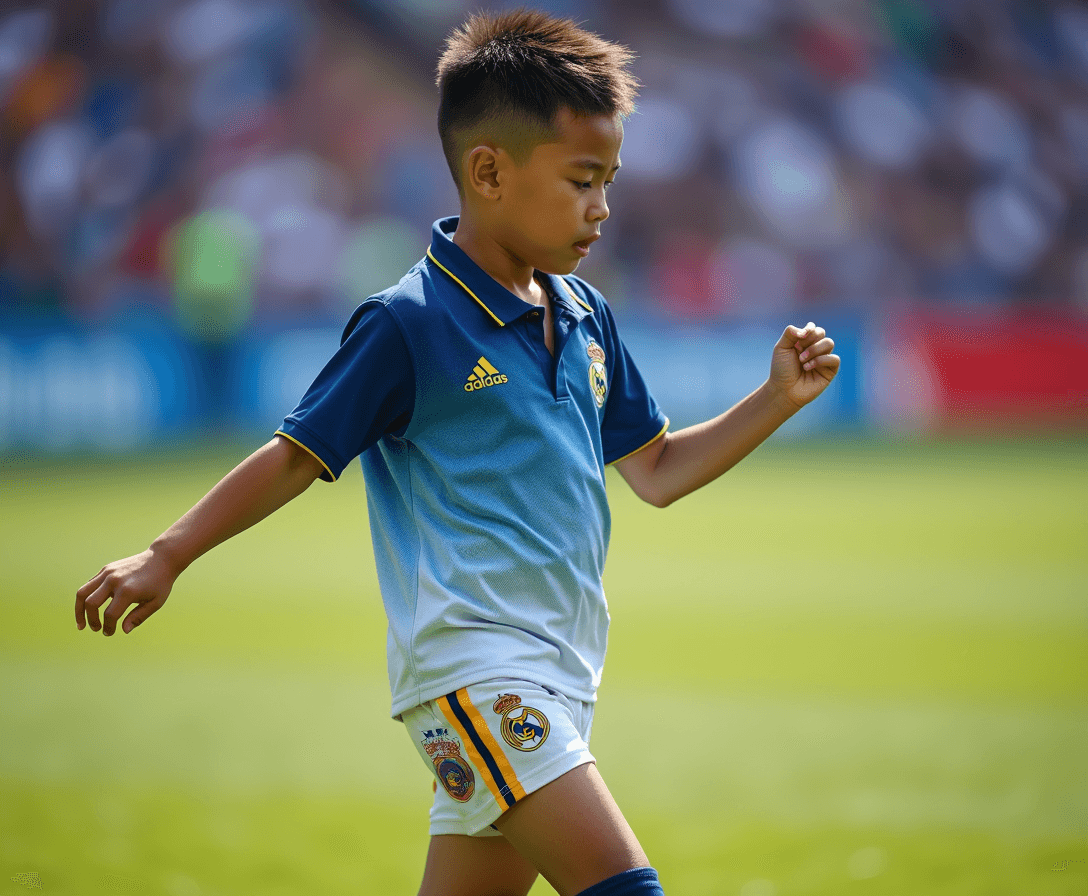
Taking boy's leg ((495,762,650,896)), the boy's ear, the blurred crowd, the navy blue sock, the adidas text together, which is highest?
the blurred crowd

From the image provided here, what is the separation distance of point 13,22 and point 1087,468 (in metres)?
17.1

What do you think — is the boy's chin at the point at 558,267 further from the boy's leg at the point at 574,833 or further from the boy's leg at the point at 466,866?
the boy's leg at the point at 466,866

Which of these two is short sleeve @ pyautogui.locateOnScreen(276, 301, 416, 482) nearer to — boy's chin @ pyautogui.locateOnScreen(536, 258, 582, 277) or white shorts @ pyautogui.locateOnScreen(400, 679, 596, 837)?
boy's chin @ pyautogui.locateOnScreen(536, 258, 582, 277)

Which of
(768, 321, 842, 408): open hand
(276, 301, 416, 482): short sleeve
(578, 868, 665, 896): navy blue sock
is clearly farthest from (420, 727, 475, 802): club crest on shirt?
(768, 321, 842, 408): open hand

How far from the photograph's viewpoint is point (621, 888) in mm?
1884

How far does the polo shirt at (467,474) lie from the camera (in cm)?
208

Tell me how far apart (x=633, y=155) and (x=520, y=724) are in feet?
62.8

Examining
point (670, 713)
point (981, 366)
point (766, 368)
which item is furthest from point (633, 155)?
point (670, 713)

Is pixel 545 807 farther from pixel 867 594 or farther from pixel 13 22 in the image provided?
pixel 13 22

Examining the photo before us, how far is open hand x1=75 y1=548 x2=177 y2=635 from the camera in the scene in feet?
6.15

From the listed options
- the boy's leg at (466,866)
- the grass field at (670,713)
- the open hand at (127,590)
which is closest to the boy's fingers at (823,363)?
the boy's leg at (466,866)

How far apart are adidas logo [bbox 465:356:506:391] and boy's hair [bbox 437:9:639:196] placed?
14.8 inches

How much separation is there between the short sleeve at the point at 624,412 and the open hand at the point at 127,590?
0.98 metres

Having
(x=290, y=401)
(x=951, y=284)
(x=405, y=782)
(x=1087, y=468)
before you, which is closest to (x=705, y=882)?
(x=405, y=782)
